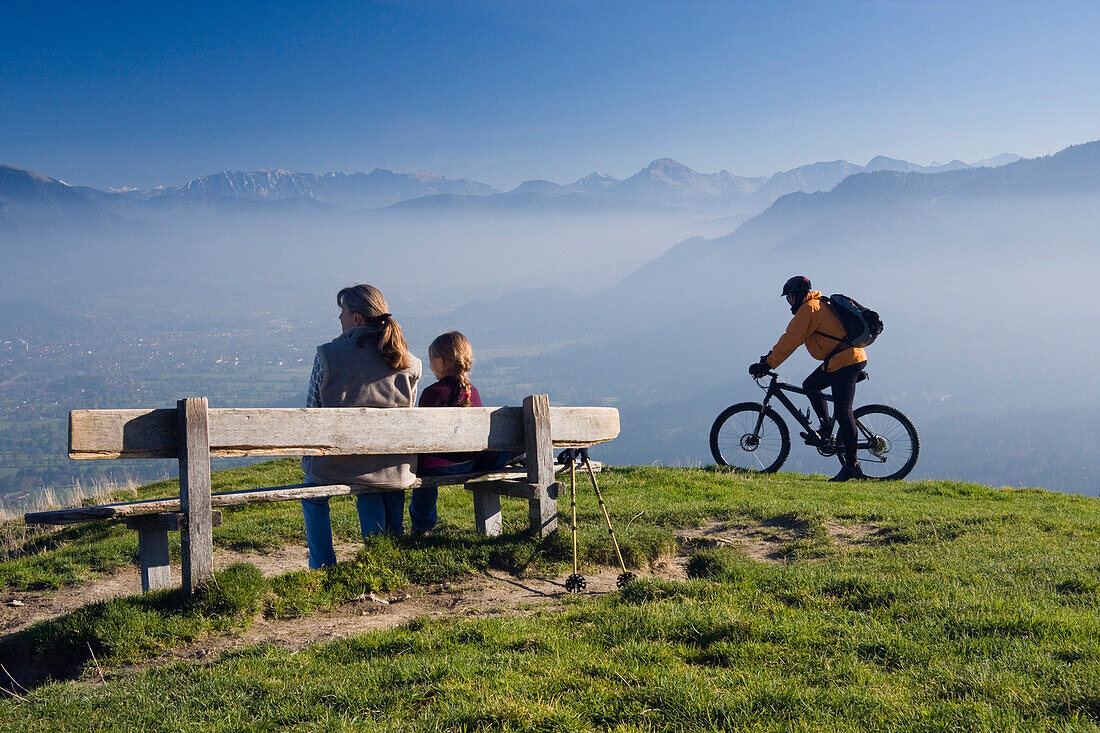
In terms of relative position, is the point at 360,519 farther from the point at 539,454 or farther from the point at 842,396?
the point at 842,396

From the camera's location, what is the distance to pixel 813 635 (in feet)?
15.8

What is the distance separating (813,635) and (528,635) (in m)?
1.71

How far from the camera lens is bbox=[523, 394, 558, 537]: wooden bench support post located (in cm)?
722

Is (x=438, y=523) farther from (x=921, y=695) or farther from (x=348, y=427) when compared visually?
(x=921, y=695)

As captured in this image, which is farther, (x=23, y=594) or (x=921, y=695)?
(x=23, y=594)

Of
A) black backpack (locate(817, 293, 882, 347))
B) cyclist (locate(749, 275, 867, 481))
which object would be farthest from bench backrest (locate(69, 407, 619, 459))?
black backpack (locate(817, 293, 882, 347))

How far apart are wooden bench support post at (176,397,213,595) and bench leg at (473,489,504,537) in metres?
2.53

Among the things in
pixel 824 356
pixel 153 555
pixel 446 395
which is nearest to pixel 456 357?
pixel 446 395

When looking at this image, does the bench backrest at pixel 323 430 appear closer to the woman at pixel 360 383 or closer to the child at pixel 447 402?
the woman at pixel 360 383

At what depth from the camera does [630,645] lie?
4.69 m

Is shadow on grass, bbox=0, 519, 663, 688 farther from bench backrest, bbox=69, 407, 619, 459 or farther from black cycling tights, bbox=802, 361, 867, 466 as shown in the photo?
black cycling tights, bbox=802, 361, 867, 466

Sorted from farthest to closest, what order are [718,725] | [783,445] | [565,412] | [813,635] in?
[783,445]
[565,412]
[813,635]
[718,725]

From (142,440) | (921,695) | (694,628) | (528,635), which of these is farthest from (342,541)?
(921,695)

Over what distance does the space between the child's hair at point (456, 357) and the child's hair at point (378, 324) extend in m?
0.44
